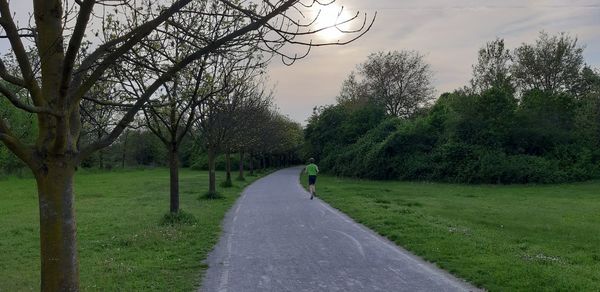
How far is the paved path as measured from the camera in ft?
24.7

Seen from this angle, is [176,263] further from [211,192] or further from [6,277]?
[211,192]

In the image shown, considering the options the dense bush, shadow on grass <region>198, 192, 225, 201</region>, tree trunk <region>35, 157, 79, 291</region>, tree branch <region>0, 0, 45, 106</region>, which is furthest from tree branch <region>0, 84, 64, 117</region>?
the dense bush

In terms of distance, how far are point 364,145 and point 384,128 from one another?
2782 mm

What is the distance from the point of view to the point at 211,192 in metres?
24.9

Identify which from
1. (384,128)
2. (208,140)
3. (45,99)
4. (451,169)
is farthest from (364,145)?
(45,99)

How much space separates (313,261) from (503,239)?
15.7 ft

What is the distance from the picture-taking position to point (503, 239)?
38.1 ft

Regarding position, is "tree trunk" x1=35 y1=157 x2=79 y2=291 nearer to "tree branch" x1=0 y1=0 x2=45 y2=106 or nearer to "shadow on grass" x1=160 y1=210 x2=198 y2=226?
"tree branch" x1=0 y1=0 x2=45 y2=106

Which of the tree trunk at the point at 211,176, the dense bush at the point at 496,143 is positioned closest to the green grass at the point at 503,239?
the tree trunk at the point at 211,176

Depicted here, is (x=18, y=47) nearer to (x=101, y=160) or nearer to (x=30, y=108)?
(x=30, y=108)

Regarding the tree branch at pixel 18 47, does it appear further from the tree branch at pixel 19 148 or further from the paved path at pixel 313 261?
the paved path at pixel 313 261

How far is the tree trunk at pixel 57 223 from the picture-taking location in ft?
14.2

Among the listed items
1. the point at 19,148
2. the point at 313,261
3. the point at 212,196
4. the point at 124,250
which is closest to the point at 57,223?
the point at 19,148

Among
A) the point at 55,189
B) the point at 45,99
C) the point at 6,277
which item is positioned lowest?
the point at 6,277
